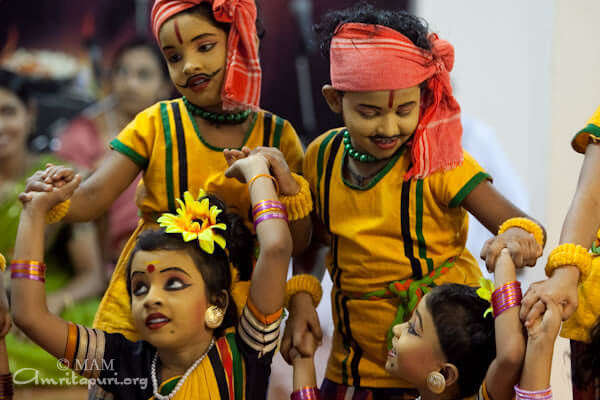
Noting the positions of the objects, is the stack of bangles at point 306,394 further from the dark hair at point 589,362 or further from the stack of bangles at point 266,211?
the dark hair at point 589,362

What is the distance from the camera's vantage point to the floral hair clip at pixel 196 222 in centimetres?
170

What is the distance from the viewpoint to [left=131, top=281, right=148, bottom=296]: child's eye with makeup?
5.56 feet

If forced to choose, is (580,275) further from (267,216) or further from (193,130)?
(193,130)

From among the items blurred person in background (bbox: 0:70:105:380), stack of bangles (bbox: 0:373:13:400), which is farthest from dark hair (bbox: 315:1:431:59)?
blurred person in background (bbox: 0:70:105:380)

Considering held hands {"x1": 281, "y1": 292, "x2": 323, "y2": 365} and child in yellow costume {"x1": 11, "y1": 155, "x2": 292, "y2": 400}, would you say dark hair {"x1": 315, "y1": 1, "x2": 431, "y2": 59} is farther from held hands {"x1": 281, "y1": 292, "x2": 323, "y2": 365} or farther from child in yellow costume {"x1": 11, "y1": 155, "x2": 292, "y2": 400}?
held hands {"x1": 281, "y1": 292, "x2": 323, "y2": 365}

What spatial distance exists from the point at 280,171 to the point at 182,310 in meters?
0.38

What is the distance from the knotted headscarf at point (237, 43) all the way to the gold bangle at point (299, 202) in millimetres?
246

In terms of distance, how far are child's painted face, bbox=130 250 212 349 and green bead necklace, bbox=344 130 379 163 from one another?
1.50 ft

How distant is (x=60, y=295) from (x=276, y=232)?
2.45 metres

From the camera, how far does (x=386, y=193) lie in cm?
177

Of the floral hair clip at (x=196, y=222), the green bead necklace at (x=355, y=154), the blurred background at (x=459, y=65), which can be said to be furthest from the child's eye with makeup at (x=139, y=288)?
the blurred background at (x=459, y=65)

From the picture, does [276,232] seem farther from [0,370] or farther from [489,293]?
[0,370]

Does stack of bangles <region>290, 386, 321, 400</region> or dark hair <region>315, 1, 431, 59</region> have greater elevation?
dark hair <region>315, 1, 431, 59</region>

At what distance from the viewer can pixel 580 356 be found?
1.72 metres
